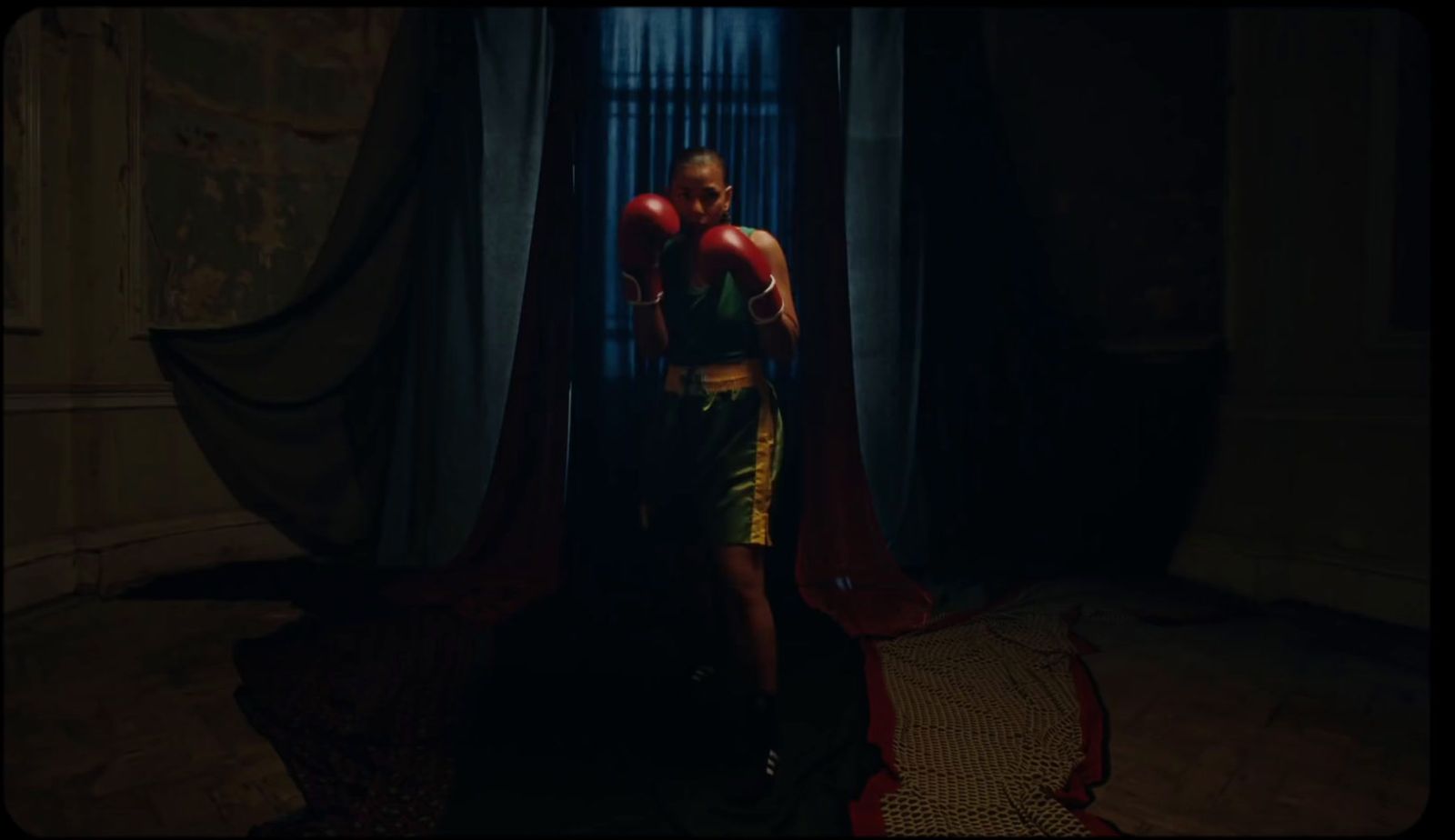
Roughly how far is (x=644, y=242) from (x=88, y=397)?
2372mm

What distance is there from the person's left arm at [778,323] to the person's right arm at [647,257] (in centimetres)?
21

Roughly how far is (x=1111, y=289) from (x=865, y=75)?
1.32 metres

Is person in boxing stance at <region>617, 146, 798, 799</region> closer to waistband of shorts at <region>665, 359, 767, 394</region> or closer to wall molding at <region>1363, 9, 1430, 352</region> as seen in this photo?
waistband of shorts at <region>665, 359, 767, 394</region>

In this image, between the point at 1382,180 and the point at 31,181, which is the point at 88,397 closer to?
the point at 31,181

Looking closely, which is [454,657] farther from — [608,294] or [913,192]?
[913,192]

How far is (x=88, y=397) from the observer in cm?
299

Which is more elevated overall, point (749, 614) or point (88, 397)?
point (88, 397)

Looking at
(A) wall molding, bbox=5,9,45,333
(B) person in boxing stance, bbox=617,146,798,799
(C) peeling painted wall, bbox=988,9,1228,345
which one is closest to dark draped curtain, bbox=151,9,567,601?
(A) wall molding, bbox=5,9,45,333

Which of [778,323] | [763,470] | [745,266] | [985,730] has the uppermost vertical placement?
[745,266]

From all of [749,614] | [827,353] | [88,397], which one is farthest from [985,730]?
[88,397]

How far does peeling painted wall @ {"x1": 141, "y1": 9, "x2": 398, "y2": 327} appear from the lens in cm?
315

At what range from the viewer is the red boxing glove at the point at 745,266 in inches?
72.0

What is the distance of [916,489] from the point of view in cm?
336

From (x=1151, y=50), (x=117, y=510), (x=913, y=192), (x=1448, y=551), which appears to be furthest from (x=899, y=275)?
(x=117, y=510)
